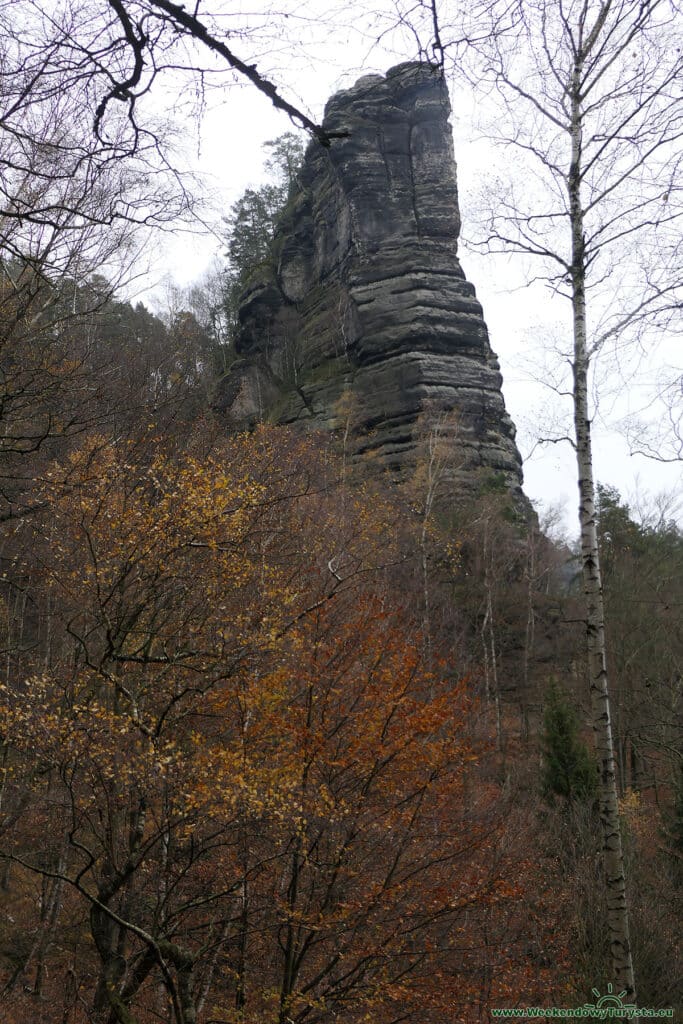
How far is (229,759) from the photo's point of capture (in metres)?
8.81

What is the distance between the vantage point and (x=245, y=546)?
12.6 m

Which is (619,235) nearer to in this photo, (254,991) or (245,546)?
(245,546)

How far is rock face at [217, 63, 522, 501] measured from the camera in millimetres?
35969

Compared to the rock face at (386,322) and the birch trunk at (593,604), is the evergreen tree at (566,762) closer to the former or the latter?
the birch trunk at (593,604)

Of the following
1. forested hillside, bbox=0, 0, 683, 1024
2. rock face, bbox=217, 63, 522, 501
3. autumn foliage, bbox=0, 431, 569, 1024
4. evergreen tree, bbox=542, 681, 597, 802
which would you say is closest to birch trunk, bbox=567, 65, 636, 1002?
forested hillside, bbox=0, 0, 683, 1024

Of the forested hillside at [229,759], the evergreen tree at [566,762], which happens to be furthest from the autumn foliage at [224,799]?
the evergreen tree at [566,762]

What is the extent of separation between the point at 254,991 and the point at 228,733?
3.23 meters

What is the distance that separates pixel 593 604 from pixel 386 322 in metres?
33.2

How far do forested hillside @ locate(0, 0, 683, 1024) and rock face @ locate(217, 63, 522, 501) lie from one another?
15.5 metres

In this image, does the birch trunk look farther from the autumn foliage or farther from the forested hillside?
the autumn foliage

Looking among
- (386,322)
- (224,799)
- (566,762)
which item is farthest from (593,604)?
(386,322)

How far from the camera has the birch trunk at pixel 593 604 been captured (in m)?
6.01

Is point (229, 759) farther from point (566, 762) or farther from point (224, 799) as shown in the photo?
point (566, 762)

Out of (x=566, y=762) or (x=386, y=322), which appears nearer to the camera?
(x=566, y=762)
